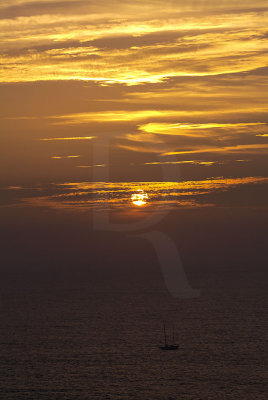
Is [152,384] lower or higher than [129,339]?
lower

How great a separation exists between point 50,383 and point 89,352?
33.8 m

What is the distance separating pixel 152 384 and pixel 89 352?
3916cm

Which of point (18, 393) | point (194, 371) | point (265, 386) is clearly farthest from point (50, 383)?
point (265, 386)

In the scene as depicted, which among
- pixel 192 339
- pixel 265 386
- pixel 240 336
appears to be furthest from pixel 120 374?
pixel 240 336

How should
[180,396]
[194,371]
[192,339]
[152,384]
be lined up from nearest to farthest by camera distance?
[180,396], [152,384], [194,371], [192,339]

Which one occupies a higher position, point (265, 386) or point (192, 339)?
point (192, 339)

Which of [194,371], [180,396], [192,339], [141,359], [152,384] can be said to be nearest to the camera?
[180,396]

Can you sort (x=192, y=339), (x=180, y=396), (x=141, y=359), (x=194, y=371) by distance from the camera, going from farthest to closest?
(x=192, y=339)
(x=141, y=359)
(x=194, y=371)
(x=180, y=396)

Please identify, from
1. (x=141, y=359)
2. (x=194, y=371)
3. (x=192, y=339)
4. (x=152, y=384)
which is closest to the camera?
(x=152, y=384)

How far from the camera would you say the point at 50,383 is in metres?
139

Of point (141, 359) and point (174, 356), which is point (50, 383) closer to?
point (141, 359)

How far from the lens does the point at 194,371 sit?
14850cm

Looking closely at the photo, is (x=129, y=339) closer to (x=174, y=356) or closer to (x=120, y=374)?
(x=174, y=356)

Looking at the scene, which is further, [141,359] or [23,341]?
[23,341]
